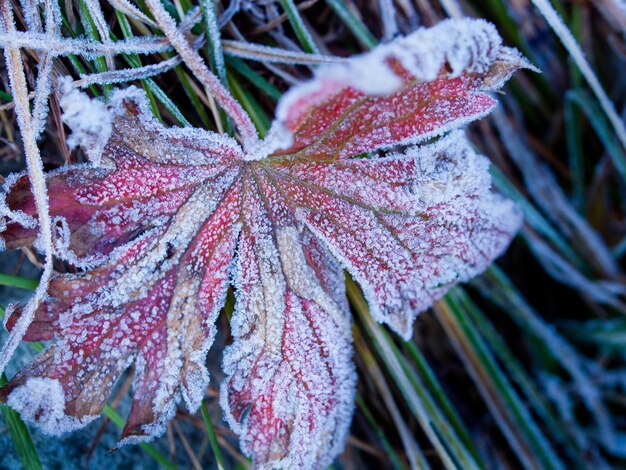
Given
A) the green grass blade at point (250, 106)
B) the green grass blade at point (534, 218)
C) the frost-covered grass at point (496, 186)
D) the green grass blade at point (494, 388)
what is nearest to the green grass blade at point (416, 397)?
the frost-covered grass at point (496, 186)

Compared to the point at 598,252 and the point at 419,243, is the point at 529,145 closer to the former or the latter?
the point at 598,252

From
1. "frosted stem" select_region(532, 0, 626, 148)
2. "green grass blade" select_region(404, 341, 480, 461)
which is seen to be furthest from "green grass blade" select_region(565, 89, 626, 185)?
"green grass blade" select_region(404, 341, 480, 461)

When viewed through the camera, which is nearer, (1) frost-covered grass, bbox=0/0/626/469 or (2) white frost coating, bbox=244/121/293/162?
(2) white frost coating, bbox=244/121/293/162

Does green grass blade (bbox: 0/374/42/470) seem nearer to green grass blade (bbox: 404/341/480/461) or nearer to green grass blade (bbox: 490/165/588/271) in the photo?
green grass blade (bbox: 404/341/480/461)

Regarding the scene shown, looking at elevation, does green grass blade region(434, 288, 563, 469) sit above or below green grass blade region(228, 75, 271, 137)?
below

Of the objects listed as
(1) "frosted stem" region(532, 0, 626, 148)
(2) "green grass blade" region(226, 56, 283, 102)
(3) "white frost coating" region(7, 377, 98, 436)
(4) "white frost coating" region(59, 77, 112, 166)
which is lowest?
(1) "frosted stem" region(532, 0, 626, 148)

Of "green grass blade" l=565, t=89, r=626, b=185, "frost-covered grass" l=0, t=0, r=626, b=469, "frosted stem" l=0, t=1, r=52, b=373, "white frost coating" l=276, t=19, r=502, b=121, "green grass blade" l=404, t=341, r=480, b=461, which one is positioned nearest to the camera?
"white frost coating" l=276, t=19, r=502, b=121
